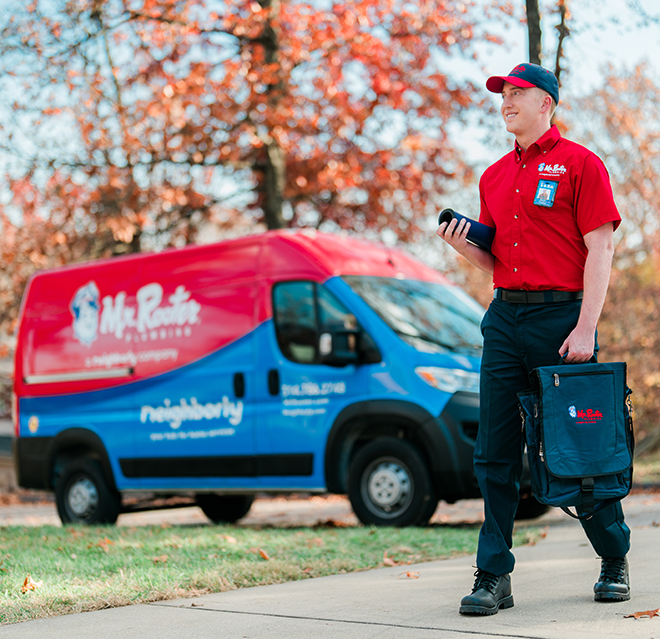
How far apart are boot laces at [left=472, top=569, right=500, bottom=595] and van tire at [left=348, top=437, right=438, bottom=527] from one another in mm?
3390

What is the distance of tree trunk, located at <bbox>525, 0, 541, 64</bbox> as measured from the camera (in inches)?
313

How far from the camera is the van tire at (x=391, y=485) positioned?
7055 millimetres

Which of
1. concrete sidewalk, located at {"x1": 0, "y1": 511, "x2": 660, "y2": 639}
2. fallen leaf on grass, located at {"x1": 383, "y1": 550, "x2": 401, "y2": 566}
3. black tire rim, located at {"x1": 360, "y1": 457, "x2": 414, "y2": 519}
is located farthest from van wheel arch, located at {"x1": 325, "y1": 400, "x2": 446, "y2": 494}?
concrete sidewalk, located at {"x1": 0, "y1": 511, "x2": 660, "y2": 639}

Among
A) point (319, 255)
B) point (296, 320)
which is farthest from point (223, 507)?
point (319, 255)

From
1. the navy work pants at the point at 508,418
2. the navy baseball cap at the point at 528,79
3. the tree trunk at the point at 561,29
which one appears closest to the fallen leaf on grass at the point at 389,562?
the navy work pants at the point at 508,418

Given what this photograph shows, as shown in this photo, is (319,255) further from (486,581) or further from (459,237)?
(486,581)

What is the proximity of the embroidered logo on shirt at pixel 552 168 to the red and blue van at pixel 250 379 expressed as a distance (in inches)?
138

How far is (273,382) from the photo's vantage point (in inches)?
310

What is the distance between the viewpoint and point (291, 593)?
4.24m

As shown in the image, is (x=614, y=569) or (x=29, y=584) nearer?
(x=614, y=569)

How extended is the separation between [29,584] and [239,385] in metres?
3.91

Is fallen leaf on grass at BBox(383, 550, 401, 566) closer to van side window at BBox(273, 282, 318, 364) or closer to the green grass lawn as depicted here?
the green grass lawn

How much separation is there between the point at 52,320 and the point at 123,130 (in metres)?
4.94

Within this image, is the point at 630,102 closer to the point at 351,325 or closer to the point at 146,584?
the point at 351,325
